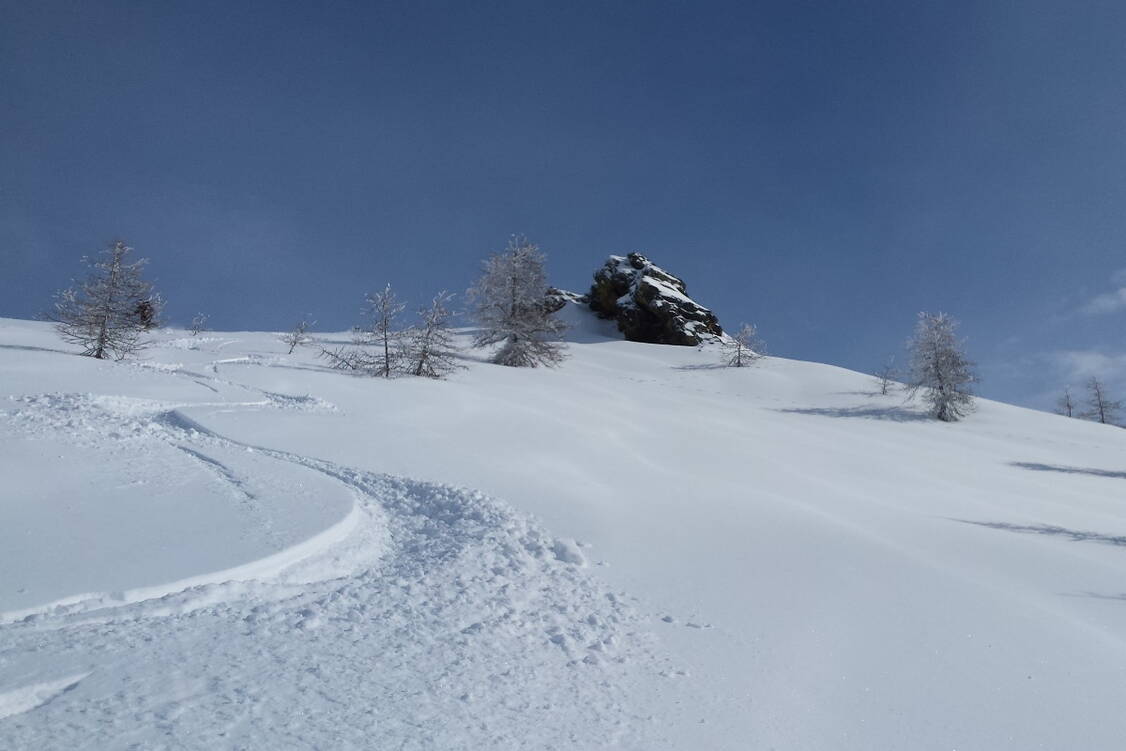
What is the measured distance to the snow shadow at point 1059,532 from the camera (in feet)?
24.5

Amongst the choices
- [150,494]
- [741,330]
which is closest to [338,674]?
[150,494]

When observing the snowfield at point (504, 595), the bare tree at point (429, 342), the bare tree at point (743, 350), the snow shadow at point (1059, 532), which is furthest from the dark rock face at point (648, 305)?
the snow shadow at point (1059, 532)

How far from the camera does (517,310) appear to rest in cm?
2559

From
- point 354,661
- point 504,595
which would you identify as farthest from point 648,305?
point 354,661

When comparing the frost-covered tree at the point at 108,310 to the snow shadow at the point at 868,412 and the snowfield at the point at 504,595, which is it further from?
the snow shadow at the point at 868,412

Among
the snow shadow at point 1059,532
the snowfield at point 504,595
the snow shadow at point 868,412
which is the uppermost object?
the snow shadow at point 868,412

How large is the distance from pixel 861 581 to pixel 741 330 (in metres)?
33.2

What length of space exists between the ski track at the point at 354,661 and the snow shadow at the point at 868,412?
19622 mm

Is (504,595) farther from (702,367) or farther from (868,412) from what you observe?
(702,367)

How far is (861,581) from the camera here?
5152mm

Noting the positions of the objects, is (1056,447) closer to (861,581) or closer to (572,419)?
(572,419)

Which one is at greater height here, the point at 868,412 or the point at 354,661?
the point at 868,412

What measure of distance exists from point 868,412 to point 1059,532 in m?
16.4

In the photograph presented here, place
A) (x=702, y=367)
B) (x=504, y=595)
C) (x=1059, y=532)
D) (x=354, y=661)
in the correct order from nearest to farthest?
(x=354, y=661) → (x=504, y=595) → (x=1059, y=532) → (x=702, y=367)
